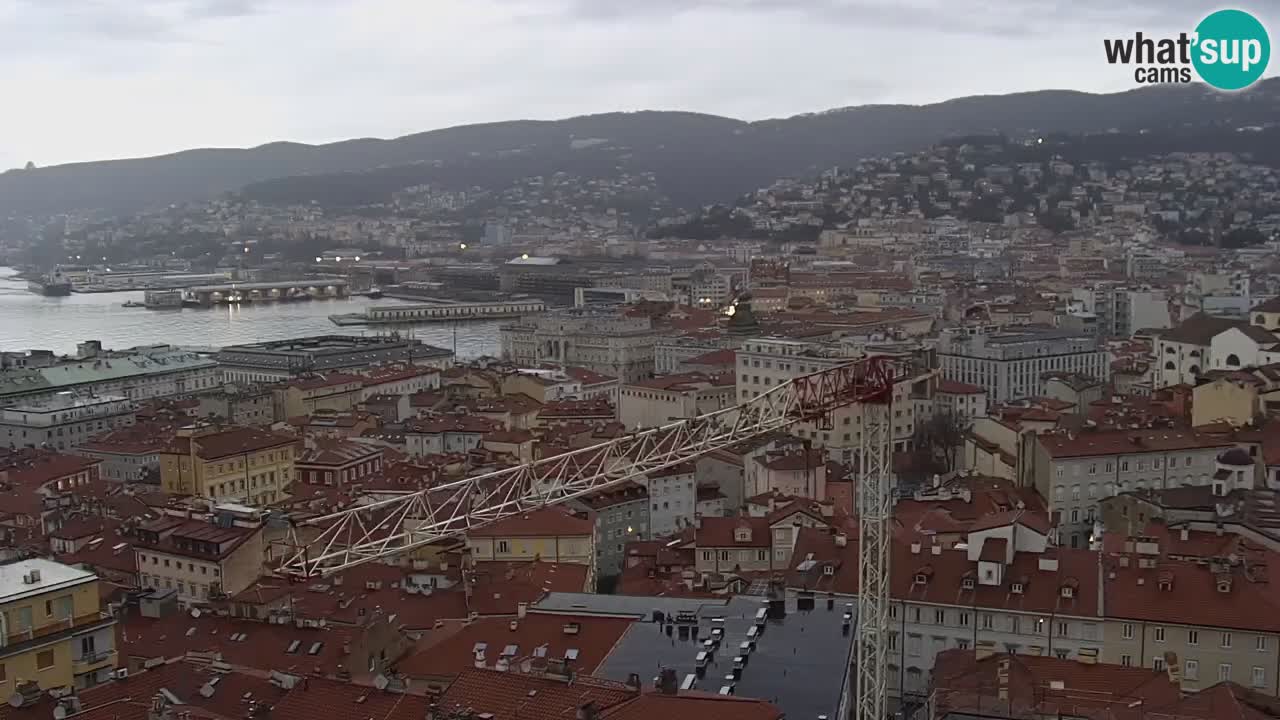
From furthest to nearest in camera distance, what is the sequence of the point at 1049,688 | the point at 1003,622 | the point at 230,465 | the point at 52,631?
1. the point at 230,465
2. the point at 1003,622
3. the point at 1049,688
4. the point at 52,631

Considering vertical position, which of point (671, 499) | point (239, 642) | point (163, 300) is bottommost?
point (163, 300)

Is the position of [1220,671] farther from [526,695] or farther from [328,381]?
[328,381]

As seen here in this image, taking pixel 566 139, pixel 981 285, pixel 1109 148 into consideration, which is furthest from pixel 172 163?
pixel 981 285

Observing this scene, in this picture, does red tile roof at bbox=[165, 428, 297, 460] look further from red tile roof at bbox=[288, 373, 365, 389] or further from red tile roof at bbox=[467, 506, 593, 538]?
red tile roof at bbox=[288, 373, 365, 389]

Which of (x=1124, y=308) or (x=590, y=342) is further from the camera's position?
(x=590, y=342)

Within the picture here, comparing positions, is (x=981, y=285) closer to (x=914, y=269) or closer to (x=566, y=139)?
(x=914, y=269)

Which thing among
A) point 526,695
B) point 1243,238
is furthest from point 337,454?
point 1243,238

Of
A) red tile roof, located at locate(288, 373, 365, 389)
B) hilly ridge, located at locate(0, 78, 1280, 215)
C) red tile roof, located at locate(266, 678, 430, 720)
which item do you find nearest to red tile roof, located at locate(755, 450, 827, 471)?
red tile roof, located at locate(266, 678, 430, 720)
